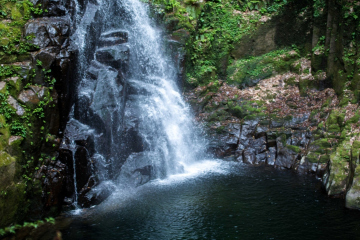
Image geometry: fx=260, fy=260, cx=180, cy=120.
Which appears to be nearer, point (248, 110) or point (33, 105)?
point (33, 105)

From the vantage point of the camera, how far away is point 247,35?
640 inches

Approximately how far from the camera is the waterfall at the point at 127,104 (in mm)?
10305

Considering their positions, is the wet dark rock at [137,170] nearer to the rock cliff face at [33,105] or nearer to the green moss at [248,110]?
the rock cliff face at [33,105]

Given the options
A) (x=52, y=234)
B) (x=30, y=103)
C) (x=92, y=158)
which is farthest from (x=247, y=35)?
(x=52, y=234)

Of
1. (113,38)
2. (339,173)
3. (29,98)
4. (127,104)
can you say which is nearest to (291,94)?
(339,173)

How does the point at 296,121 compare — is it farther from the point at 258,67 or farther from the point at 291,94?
the point at 258,67

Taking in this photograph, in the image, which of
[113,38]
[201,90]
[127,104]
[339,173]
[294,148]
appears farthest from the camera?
[201,90]

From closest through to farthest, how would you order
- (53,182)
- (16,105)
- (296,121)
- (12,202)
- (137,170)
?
1. (12,202)
2. (16,105)
3. (53,182)
4. (137,170)
5. (296,121)

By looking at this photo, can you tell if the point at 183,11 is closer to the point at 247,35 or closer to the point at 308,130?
the point at 247,35

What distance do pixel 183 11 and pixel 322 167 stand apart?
1135cm

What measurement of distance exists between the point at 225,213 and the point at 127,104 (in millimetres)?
6669

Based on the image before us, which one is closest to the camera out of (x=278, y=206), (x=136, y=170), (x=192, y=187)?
(x=278, y=206)

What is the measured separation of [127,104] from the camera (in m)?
11.9

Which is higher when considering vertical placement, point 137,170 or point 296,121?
point 296,121
